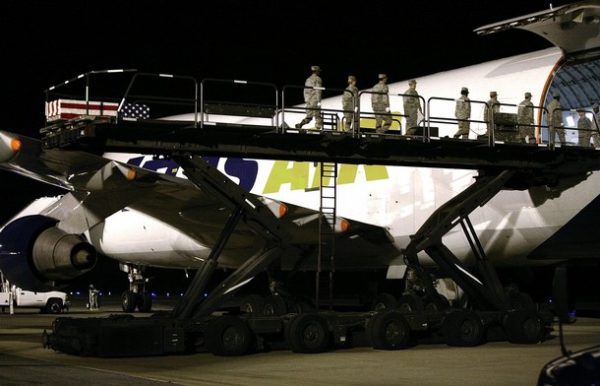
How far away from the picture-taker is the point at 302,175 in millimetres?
25391

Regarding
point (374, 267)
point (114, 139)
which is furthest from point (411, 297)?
point (114, 139)

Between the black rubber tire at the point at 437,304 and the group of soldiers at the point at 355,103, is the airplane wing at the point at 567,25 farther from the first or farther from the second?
the black rubber tire at the point at 437,304

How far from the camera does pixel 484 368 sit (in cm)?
1476

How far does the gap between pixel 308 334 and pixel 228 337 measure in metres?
1.38

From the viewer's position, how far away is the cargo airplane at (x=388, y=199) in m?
19.4

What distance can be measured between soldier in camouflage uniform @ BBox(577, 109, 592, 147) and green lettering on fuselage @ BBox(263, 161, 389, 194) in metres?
4.62

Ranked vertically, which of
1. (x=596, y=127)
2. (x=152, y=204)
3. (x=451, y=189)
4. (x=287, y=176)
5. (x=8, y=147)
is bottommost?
(x=152, y=204)

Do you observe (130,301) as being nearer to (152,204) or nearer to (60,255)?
(152,204)

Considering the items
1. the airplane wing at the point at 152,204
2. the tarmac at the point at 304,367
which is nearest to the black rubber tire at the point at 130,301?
the airplane wing at the point at 152,204

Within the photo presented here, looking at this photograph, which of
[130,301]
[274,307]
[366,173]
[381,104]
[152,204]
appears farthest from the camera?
[130,301]

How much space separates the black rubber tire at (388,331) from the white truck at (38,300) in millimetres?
20763

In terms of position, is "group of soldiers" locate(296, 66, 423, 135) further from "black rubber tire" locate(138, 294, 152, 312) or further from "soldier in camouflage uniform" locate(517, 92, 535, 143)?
"black rubber tire" locate(138, 294, 152, 312)

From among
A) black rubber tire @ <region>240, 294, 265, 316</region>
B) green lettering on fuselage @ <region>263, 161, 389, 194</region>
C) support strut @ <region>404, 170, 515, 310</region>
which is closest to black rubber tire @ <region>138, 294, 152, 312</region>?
green lettering on fuselage @ <region>263, 161, 389, 194</region>

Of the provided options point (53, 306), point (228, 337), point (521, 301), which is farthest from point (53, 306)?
point (228, 337)
